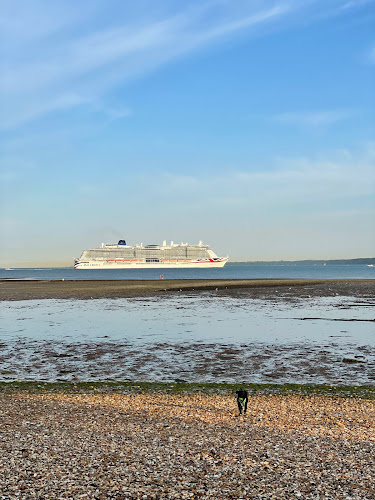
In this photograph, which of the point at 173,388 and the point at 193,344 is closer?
the point at 173,388

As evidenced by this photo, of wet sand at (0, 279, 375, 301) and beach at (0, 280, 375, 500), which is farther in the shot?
wet sand at (0, 279, 375, 301)

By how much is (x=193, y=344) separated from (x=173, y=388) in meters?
8.02

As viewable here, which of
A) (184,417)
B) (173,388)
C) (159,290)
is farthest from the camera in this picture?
(159,290)

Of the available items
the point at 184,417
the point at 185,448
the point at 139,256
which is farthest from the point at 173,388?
the point at 139,256

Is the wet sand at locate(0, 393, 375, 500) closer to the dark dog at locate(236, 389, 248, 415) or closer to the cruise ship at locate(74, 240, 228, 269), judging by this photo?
the dark dog at locate(236, 389, 248, 415)

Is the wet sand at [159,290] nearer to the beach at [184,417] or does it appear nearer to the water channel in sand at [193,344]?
the water channel in sand at [193,344]

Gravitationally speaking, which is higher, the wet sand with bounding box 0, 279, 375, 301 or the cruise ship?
the cruise ship

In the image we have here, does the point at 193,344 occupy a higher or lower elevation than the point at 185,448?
lower

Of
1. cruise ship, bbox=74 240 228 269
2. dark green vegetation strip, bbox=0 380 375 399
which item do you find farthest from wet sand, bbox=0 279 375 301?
cruise ship, bbox=74 240 228 269

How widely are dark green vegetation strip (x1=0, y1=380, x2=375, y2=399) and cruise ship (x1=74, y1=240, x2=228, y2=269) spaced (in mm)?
150419

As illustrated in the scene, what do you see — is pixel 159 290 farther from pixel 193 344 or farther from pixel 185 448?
pixel 185 448

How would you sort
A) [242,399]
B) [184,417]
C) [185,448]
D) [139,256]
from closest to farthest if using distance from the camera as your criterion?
[185,448] < [184,417] < [242,399] < [139,256]

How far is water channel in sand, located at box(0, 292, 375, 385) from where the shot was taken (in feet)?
52.6

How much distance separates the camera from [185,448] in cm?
839
